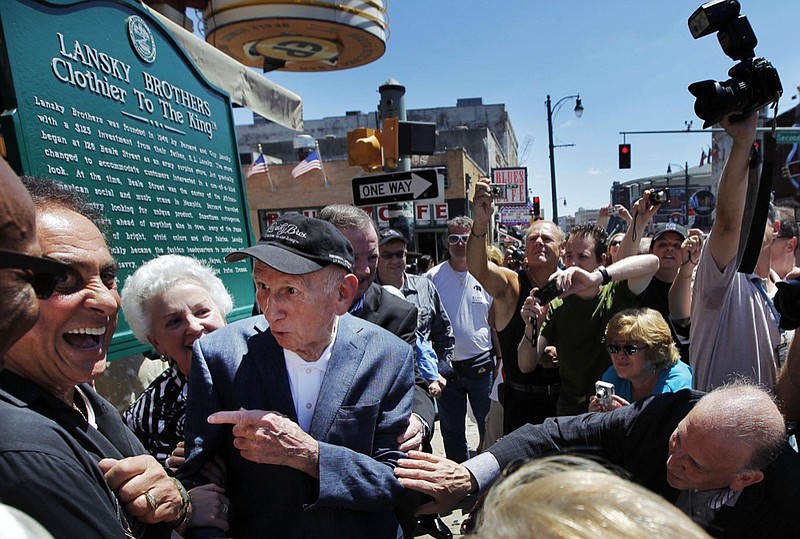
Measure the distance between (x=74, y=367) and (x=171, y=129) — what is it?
98.4 inches

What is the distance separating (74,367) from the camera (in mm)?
1290

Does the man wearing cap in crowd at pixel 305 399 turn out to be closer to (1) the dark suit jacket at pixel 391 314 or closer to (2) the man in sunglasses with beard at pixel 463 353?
(1) the dark suit jacket at pixel 391 314

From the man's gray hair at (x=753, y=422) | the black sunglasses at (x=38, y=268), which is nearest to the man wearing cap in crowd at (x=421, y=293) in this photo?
the man's gray hair at (x=753, y=422)

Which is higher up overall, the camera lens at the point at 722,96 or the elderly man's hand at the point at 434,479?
the camera lens at the point at 722,96

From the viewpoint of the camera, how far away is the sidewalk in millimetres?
3785

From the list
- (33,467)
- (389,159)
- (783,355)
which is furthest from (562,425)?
(389,159)

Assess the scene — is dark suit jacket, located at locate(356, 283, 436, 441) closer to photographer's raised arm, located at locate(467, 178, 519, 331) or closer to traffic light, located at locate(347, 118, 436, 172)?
photographer's raised arm, located at locate(467, 178, 519, 331)

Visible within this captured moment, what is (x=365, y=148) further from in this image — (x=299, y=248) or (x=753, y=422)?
(x=753, y=422)

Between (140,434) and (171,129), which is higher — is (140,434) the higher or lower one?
the lower one

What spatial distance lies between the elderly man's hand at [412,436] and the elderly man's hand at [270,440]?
37cm

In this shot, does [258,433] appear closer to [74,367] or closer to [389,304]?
[74,367]

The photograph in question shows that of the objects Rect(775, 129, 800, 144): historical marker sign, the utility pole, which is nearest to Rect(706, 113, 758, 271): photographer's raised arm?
the utility pole

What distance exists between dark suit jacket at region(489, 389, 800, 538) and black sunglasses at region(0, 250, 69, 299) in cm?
180

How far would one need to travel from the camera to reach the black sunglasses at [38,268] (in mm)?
627
